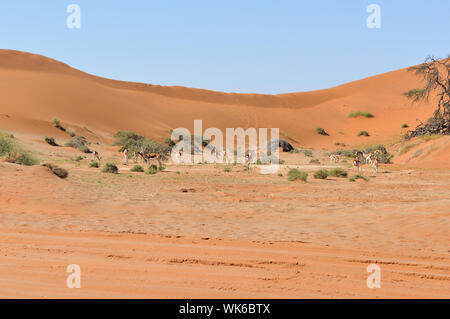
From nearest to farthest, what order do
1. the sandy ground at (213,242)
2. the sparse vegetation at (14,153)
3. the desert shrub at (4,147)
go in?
the sandy ground at (213,242) < the sparse vegetation at (14,153) < the desert shrub at (4,147)

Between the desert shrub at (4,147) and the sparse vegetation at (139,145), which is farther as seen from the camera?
the sparse vegetation at (139,145)

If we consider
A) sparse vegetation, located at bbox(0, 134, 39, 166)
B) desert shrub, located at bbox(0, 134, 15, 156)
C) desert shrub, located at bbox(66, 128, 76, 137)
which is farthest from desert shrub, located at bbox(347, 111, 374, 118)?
desert shrub, located at bbox(0, 134, 15, 156)

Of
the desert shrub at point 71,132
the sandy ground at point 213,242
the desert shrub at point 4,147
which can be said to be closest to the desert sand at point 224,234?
the sandy ground at point 213,242

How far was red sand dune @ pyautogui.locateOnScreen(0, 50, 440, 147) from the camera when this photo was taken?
188 ft

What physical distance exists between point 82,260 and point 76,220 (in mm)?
3587

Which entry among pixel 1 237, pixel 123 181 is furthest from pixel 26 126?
pixel 1 237

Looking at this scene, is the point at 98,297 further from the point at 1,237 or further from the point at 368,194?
the point at 368,194

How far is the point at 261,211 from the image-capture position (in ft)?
39.2

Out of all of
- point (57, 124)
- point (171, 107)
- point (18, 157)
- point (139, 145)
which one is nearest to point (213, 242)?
point (18, 157)

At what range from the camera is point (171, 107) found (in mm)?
80062

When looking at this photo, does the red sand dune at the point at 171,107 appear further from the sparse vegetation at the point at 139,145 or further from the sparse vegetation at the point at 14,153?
the sparse vegetation at the point at 14,153

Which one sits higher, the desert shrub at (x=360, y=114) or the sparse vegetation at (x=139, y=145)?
the desert shrub at (x=360, y=114)

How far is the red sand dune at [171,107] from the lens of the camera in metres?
57.2

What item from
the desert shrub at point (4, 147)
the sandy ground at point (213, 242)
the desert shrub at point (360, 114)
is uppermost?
the desert shrub at point (360, 114)
